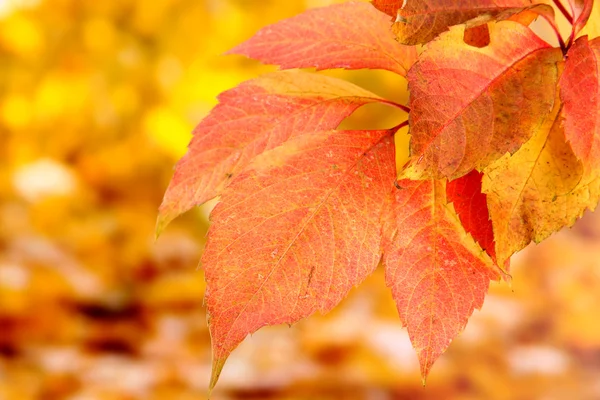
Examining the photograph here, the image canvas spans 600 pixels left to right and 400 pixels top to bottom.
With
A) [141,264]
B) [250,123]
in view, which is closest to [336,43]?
[250,123]

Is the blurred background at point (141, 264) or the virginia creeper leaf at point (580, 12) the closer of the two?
the virginia creeper leaf at point (580, 12)

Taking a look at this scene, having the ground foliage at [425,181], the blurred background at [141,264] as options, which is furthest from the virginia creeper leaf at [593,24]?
the blurred background at [141,264]

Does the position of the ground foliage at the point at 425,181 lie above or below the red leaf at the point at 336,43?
below

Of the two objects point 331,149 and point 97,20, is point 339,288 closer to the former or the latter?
point 331,149

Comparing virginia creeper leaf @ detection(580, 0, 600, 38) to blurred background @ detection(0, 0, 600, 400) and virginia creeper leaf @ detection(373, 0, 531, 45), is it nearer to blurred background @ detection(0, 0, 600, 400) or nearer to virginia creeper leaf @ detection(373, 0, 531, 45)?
virginia creeper leaf @ detection(373, 0, 531, 45)

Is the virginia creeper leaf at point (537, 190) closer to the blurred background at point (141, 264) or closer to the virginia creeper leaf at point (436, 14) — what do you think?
the virginia creeper leaf at point (436, 14)

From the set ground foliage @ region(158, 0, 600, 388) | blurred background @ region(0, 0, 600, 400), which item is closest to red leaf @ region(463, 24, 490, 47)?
ground foliage @ region(158, 0, 600, 388)

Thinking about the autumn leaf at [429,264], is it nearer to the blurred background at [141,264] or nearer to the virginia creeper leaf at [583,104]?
the virginia creeper leaf at [583,104]
